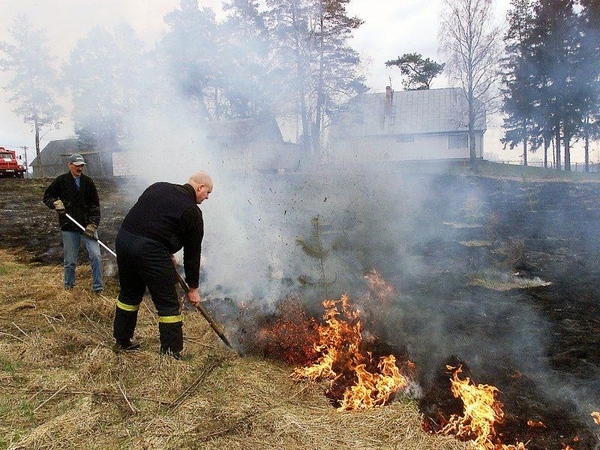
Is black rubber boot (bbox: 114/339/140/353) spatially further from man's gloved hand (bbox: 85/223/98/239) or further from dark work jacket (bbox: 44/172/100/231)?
dark work jacket (bbox: 44/172/100/231)

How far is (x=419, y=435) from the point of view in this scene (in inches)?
109

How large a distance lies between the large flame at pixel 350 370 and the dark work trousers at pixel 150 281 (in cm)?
115

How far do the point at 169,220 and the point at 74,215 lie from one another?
102 inches

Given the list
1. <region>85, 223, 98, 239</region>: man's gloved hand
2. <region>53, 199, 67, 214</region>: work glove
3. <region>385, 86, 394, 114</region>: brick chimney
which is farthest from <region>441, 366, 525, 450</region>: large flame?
<region>385, 86, 394, 114</region>: brick chimney

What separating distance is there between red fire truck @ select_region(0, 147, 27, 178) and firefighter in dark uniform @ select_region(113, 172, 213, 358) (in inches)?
818

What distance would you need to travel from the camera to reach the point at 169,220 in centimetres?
324

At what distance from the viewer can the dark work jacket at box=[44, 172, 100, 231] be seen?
5.04 metres

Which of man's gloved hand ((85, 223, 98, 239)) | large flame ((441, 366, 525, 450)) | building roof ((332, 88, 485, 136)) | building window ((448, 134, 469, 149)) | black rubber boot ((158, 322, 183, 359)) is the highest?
building roof ((332, 88, 485, 136))

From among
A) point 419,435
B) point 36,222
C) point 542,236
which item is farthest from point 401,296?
point 36,222

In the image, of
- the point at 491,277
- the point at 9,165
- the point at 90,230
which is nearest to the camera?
the point at 90,230

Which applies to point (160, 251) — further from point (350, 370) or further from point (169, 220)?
point (350, 370)

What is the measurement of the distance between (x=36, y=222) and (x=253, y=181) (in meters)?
5.60

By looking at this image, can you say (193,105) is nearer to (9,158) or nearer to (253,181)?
(253,181)

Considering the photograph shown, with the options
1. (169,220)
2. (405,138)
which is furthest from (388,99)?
(169,220)
